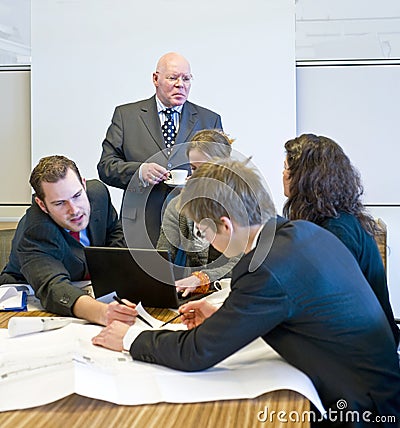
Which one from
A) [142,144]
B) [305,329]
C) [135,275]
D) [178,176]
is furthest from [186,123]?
[305,329]

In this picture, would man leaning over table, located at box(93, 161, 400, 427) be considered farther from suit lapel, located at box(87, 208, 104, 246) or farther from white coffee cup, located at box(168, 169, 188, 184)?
white coffee cup, located at box(168, 169, 188, 184)

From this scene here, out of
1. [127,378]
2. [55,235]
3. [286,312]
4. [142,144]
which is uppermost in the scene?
[142,144]

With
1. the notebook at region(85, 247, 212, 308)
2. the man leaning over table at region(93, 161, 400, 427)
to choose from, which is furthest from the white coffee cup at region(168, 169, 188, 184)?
the man leaning over table at region(93, 161, 400, 427)

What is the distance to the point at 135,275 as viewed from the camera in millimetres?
1860

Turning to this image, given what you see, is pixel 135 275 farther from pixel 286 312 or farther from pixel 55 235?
pixel 286 312

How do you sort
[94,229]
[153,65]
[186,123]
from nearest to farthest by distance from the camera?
[94,229]
[186,123]
[153,65]

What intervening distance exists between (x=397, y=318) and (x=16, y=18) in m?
2.95

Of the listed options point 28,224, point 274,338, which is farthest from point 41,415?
point 28,224

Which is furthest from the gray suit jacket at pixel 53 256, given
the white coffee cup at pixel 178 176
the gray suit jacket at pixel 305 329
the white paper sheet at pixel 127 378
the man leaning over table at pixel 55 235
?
the gray suit jacket at pixel 305 329

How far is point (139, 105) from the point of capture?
10.5 feet

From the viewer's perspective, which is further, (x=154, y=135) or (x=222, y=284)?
(x=154, y=135)

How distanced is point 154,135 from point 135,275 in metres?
1.38

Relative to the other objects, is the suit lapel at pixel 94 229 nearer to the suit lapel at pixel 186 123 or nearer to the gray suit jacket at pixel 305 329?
the suit lapel at pixel 186 123

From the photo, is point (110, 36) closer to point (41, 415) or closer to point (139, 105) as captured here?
point (139, 105)
